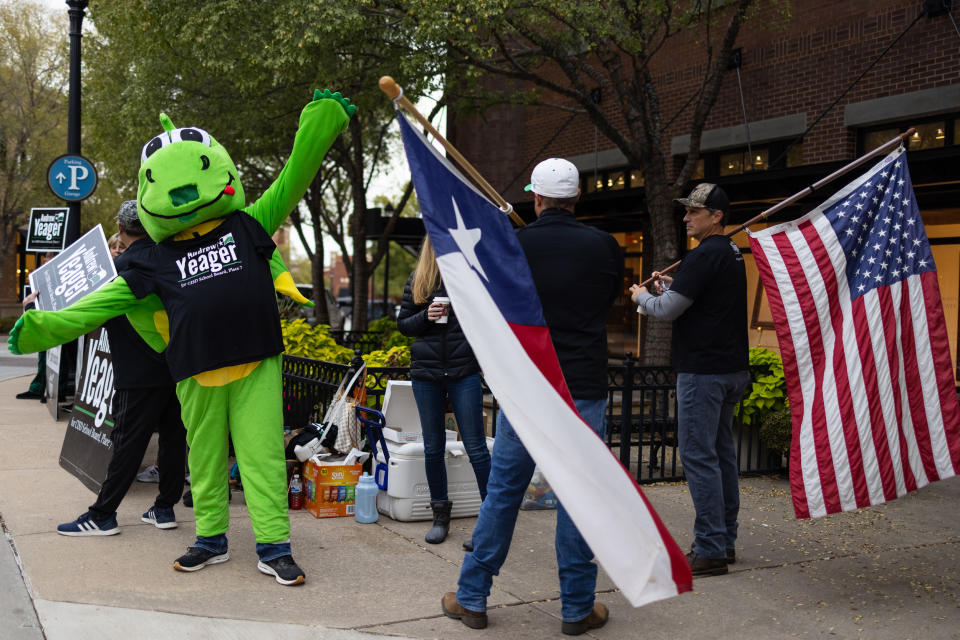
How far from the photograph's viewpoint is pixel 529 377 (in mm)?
3617

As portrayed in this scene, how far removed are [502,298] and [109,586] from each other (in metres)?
2.46

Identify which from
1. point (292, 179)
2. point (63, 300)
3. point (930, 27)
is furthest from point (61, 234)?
point (930, 27)

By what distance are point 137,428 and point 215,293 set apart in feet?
4.22

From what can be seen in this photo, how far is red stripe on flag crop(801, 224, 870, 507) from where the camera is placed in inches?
183

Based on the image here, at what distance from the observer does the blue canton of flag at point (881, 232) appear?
488cm

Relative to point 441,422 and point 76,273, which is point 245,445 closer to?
point 441,422

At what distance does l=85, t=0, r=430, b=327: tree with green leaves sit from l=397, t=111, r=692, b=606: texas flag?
24.3ft

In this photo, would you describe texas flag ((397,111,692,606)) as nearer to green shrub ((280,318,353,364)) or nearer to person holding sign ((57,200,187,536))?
person holding sign ((57,200,187,536))

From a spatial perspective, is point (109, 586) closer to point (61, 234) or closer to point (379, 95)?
point (61, 234)

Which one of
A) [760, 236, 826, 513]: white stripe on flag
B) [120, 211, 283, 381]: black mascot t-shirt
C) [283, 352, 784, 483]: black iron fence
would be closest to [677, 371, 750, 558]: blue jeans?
[760, 236, 826, 513]: white stripe on flag

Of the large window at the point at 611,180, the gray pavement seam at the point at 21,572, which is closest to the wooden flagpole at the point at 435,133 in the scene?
the gray pavement seam at the point at 21,572

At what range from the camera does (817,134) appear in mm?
13133

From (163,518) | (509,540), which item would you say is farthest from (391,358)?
(509,540)

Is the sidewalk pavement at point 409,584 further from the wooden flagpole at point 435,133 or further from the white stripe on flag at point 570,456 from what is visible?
the wooden flagpole at point 435,133
